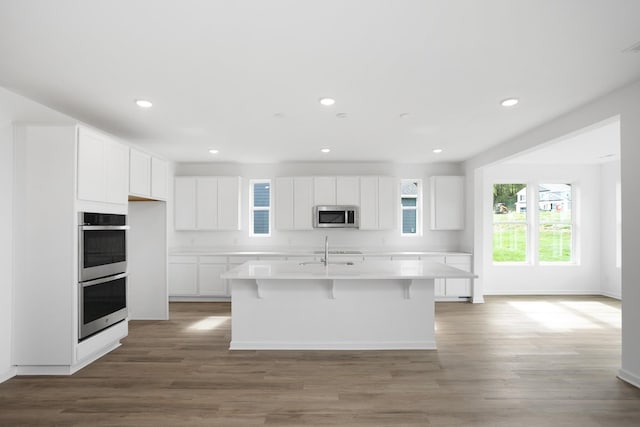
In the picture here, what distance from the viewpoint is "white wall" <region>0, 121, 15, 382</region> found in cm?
311

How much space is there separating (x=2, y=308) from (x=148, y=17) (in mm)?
2733

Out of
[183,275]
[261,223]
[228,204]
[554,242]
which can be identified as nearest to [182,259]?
[183,275]

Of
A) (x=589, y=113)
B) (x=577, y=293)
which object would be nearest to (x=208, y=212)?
(x=589, y=113)

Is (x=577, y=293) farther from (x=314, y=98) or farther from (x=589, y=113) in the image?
(x=314, y=98)

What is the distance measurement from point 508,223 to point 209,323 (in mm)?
5580

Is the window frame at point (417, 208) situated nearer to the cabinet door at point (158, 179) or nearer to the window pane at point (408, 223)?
the window pane at point (408, 223)

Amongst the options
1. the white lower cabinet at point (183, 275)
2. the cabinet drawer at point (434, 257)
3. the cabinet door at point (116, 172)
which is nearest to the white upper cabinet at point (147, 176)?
the cabinet door at point (116, 172)

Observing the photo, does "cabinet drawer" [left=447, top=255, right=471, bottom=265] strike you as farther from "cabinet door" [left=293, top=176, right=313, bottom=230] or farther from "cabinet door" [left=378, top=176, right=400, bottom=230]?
"cabinet door" [left=293, top=176, right=313, bottom=230]

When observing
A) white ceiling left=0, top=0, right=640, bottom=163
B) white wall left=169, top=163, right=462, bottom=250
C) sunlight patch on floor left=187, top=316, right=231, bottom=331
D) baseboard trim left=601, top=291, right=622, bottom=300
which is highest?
white ceiling left=0, top=0, right=640, bottom=163

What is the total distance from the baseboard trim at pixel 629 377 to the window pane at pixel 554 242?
4201mm

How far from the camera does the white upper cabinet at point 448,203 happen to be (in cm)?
668

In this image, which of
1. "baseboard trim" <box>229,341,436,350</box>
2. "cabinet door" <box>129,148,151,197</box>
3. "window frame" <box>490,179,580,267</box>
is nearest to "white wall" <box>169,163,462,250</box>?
"window frame" <box>490,179,580,267</box>

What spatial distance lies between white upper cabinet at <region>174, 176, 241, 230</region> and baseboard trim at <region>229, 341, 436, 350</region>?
2.97m

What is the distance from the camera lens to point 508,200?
23.2 ft
